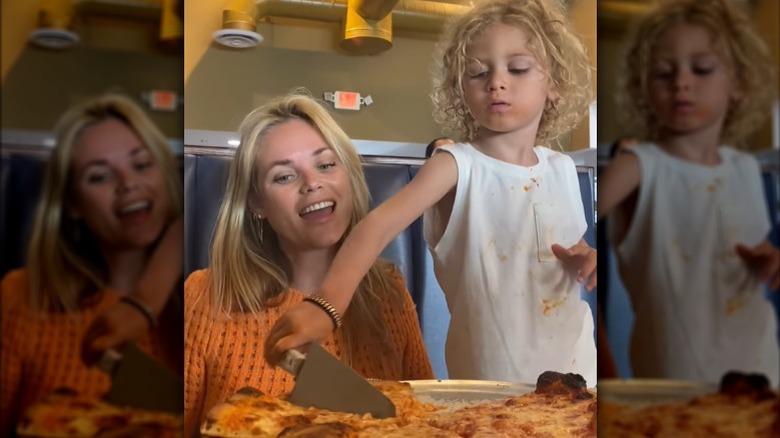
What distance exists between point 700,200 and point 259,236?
730 millimetres

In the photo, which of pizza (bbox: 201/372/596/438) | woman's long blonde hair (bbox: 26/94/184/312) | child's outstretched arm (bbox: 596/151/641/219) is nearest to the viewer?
woman's long blonde hair (bbox: 26/94/184/312)

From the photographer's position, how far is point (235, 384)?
1.32m

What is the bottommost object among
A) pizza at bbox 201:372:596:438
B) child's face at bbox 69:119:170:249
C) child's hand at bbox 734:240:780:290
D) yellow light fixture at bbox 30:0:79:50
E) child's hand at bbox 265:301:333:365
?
pizza at bbox 201:372:596:438

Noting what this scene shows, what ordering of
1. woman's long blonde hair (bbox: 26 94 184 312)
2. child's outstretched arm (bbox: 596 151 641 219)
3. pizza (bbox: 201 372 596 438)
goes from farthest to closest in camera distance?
1. pizza (bbox: 201 372 596 438)
2. child's outstretched arm (bbox: 596 151 641 219)
3. woman's long blonde hair (bbox: 26 94 184 312)

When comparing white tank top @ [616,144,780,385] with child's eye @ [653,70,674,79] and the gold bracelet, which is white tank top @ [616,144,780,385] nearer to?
child's eye @ [653,70,674,79]

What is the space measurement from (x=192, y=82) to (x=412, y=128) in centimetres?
39

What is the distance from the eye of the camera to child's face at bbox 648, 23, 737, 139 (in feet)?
3.57

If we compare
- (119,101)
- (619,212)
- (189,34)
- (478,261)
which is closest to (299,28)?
(189,34)

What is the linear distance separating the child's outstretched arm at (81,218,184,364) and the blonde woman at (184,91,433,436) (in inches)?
6.1

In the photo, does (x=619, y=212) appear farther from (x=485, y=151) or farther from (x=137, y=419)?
(x=137, y=419)

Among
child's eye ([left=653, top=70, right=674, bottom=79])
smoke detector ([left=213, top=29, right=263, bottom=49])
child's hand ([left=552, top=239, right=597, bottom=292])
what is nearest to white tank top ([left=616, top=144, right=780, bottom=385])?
child's eye ([left=653, top=70, right=674, bottom=79])

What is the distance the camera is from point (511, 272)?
137 cm

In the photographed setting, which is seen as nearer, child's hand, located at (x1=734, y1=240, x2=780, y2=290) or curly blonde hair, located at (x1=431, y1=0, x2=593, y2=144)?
child's hand, located at (x1=734, y1=240, x2=780, y2=290)

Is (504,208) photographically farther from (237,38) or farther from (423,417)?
(237,38)
